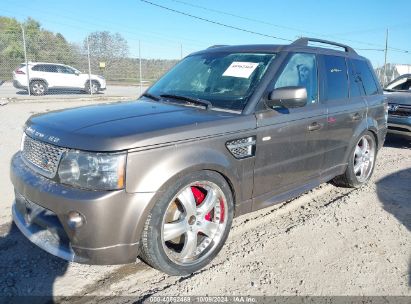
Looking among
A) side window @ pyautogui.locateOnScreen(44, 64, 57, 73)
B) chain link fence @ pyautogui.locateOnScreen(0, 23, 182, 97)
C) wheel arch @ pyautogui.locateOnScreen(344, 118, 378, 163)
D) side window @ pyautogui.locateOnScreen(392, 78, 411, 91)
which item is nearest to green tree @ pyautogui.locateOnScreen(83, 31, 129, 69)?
chain link fence @ pyautogui.locateOnScreen(0, 23, 182, 97)

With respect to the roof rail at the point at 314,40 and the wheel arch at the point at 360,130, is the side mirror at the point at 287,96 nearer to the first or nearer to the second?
the roof rail at the point at 314,40

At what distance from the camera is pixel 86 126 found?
8.93 feet

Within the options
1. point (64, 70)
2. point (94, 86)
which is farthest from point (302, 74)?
point (94, 86)

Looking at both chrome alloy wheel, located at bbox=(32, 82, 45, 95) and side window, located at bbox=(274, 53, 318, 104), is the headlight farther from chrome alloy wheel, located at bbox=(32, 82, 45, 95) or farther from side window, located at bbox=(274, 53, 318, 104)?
chrome alloy wheel, located at bbox=(32, 82, 45, 95)

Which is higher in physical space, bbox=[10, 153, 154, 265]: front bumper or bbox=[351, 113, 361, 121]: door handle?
bbox=[351, 113, 361, 121]: door handle

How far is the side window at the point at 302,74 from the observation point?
3.66 metres

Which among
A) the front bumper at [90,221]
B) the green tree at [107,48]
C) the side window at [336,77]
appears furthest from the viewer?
the green tree at [107,48]

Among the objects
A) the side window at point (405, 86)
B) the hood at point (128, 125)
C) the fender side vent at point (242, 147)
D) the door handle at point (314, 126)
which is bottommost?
the fender side vent at point (242, 147)

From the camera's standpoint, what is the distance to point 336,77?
175 inches

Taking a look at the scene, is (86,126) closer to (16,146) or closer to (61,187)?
(61,187)

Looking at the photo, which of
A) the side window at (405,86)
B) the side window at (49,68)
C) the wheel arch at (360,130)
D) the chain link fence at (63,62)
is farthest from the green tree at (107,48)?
the wheel arch at (360,130)

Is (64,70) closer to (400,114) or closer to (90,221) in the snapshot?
(400,114)

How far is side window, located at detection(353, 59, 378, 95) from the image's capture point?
5012mm

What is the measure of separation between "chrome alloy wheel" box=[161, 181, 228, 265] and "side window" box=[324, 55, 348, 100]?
6.66ft
